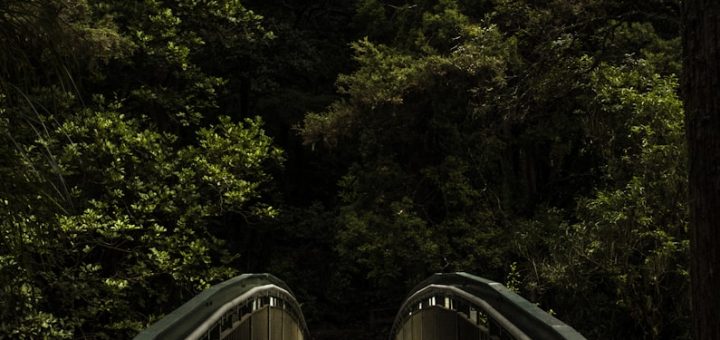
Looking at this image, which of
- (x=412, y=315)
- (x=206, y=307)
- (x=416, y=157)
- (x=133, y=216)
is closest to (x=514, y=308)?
(x=206, y=307)

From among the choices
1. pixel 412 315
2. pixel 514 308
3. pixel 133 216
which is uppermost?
pixel 133 216

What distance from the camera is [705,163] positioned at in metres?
4.63

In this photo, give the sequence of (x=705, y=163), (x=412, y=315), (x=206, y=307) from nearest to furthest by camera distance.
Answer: (x=206, y=307), (x=705, y=163), (x=412, y=315)

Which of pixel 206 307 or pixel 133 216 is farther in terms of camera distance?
pixel 133 216

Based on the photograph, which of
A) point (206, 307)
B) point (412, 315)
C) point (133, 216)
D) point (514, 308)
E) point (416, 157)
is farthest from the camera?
point (416, 157)

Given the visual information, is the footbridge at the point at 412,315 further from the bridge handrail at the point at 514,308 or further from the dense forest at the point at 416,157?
the dense forest at the point at 416,157

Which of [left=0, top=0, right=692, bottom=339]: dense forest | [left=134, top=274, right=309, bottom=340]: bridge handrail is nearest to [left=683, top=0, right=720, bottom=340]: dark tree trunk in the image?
[left=134, top=274, right=309, bottom=340]: bridge handrail

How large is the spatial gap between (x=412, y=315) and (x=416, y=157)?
27.9 ft

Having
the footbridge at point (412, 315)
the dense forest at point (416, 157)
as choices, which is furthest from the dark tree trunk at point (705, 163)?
the dense forest at point (416, 157)

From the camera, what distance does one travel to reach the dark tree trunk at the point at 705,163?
4539mm

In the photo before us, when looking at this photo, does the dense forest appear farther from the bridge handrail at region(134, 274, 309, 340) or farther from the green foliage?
the bridge handrail at region(134, 274, 309, 340)

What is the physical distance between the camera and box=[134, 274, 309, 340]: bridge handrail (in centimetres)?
267

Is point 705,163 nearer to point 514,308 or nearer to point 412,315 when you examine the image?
point 514,308

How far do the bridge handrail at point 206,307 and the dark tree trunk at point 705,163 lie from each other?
8.98 ft
